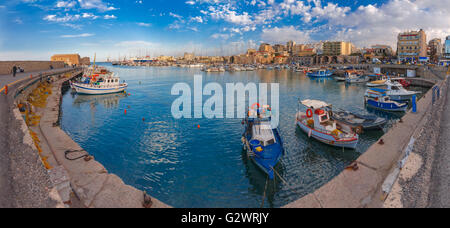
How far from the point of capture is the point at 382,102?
2209 centimetres

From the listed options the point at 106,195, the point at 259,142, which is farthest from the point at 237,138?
the point at 106,195

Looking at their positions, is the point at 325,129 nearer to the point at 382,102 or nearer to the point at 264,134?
the point at 264,134

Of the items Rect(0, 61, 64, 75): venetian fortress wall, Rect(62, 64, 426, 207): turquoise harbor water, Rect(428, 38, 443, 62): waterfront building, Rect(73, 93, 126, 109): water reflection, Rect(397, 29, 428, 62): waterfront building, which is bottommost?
Rect(62, 64, 426, 207): turquoise harbor water

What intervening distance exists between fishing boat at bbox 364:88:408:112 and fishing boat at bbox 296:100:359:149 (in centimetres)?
1038

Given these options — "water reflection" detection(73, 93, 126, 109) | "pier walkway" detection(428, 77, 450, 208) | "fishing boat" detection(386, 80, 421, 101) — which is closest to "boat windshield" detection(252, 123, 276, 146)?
"pier walkway" detection(428, 77, 450, 208)

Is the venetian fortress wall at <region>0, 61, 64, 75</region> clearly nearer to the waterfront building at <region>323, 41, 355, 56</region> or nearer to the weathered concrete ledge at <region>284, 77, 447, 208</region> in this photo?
the weathered concrete ledge at <region>284, 77, 447, 208</region>

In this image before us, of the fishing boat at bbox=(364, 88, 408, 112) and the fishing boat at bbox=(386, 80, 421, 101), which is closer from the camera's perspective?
the fishing boat at bbox=(364, 88, 408, 112)

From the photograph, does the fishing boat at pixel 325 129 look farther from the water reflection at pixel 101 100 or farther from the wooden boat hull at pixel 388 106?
the water reflection at pixel 101 100

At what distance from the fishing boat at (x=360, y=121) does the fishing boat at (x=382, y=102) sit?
6646mm

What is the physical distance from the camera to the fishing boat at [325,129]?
13.0m

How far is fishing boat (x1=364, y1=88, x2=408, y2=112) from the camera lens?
21.2 meters

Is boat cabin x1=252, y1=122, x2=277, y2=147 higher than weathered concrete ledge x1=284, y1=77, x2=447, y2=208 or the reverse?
higher
